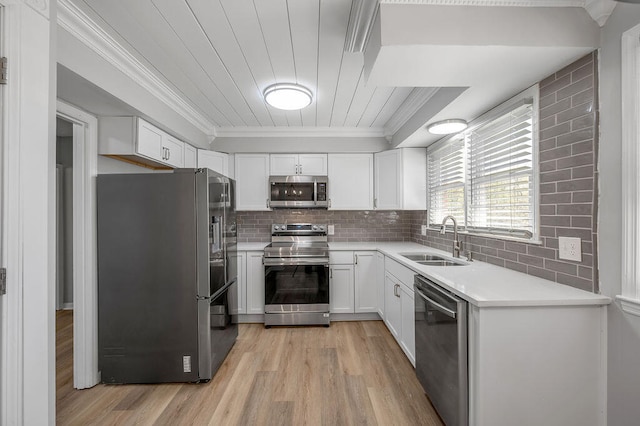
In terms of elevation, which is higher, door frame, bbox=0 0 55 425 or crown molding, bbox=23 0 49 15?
crown molding, bbox=23 0 49 15

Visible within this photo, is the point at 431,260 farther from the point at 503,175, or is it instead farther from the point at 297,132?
the point at 297,132

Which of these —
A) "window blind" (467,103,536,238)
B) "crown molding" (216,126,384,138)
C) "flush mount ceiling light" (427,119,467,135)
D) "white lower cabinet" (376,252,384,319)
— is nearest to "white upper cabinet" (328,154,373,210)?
"crown molding" (216,126,384,138)

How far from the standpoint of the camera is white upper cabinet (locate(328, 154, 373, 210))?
143 inches

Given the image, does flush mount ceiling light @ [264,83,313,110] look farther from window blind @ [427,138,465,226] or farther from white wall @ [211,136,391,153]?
window blind @ [427,138,465,226]

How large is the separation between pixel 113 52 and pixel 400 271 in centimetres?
263

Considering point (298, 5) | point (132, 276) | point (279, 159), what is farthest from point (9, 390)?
point (279, 159)

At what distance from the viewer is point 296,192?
11.6 feet

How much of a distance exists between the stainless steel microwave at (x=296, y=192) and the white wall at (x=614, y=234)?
2570 millimetres

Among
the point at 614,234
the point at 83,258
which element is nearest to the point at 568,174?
the point at 614,234

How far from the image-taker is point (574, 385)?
1.33 m

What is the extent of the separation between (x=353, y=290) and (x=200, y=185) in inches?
81.7

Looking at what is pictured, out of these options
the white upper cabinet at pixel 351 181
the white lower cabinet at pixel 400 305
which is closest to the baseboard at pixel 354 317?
the white lower cabinet at pixel 400 305

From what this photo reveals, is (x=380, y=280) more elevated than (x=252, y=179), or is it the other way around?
(x=252, y=179)

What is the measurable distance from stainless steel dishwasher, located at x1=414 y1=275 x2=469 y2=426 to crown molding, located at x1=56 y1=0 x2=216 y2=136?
2.47m
